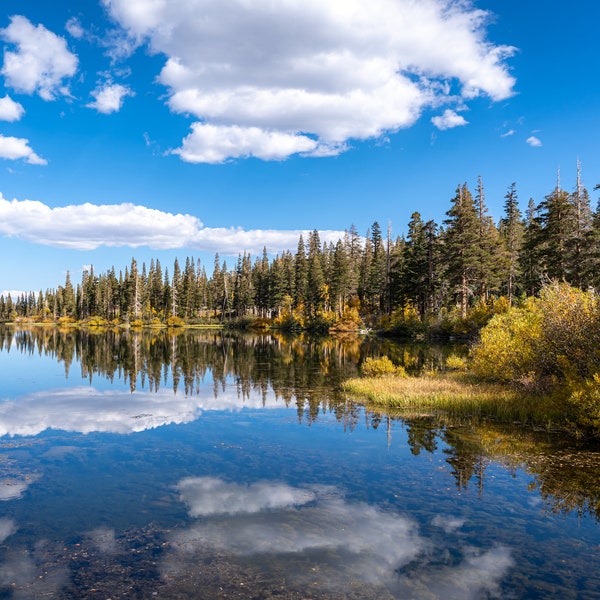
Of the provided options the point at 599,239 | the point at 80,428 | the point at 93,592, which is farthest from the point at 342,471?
the point at 599,239

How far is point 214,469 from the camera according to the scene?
45.5 ft

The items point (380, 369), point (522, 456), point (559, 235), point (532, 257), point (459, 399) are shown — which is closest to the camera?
point (522, 456)

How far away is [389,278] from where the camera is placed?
3418 inches

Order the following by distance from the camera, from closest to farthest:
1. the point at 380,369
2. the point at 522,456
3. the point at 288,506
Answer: the point at 288,506, the point at 522,456, the point at 380,369

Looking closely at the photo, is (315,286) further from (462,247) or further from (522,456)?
(522,456)

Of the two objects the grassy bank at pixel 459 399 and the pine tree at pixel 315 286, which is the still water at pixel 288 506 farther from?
the pine tree at pixel 315 286

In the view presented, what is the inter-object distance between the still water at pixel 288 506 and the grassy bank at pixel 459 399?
1.37 m

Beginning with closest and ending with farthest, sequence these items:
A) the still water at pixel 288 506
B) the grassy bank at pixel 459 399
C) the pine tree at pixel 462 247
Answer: the still water at pixel 288 506, the grassy bank at pixel 459 399, the pine tree at pixel 462 247

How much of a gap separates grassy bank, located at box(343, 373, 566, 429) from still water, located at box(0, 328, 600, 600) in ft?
4.51

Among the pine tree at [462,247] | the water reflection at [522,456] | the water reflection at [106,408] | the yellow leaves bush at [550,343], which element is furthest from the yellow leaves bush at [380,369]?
the pine tree at [462,247]

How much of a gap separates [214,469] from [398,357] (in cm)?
3069

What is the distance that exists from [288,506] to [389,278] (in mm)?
77972

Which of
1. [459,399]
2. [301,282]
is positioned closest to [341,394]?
[459,399]

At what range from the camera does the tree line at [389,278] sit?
1930 inches
